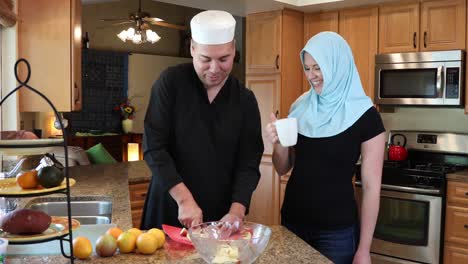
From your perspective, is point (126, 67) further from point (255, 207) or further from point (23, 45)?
point (23, 45)

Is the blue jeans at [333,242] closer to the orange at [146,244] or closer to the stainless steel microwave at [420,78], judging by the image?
the orange at [146,244]

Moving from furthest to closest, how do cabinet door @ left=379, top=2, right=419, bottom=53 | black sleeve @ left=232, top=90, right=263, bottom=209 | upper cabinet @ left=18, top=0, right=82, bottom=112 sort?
cabinet door @ left=379, top=2, right=419, bottom=53 → upper cabinet @ left=18, top=0, right=82, bottom=112 → black sleeve @ left=232, top=90, right=263, bottom=209

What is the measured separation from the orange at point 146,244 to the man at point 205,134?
291mm

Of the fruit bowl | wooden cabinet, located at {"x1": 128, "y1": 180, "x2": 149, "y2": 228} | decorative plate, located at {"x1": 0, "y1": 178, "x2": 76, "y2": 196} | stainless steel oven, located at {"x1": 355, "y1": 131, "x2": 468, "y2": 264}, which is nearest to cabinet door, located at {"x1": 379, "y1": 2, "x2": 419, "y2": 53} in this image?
stainless steel oven, located at {"x1": 355, "y1": 131, "x2": 468, "y2": 264}

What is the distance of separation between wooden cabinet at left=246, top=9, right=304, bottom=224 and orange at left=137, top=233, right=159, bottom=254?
3.31 metres

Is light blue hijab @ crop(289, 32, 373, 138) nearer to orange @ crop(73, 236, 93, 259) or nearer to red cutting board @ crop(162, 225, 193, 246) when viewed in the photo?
red cutting board @ crop(162, 225, 193, 246)

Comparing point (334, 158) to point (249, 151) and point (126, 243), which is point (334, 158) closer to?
point (249, 151)

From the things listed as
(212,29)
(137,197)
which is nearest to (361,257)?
(212,29)

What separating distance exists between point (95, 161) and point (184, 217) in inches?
109

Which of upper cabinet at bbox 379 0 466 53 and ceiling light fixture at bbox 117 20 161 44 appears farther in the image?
ceiling light fixture at bbox 117 20 161 44

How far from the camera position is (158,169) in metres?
1.62

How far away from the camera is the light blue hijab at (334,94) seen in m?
1.83

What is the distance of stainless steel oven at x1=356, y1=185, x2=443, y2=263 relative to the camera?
11.9 ft

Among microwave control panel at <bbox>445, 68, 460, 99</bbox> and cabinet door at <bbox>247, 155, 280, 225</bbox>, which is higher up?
microwave control panel at <bbox>445, 68, 460, 99</bbox>
